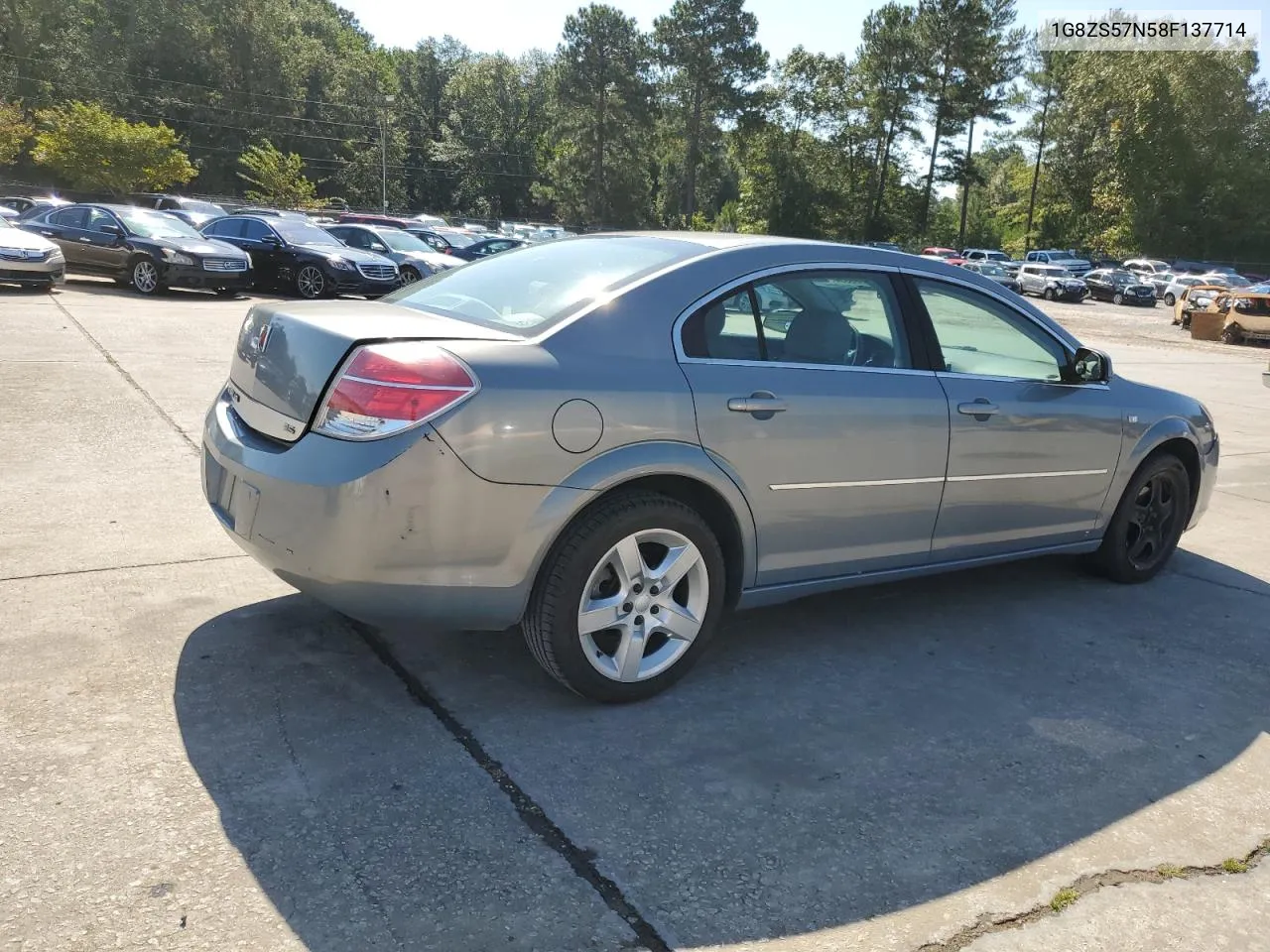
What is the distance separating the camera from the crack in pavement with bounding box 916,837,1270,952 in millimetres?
2387

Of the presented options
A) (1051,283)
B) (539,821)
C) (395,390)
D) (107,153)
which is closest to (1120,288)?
(1051,283)

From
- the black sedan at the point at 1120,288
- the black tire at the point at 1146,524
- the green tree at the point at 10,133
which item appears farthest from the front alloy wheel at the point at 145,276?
the green tree at the point at 10,133

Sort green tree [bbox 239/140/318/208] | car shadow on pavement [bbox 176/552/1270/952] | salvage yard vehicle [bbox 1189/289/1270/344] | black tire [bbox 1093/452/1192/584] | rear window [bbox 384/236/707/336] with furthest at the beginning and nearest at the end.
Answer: green tree [bbox 239/140/318/208] < salvage yard vehicle [bbox 1189/289/1270/344] < black tire [bbox 1093/452/1192/584] < rear window [bbox 384/236/707/336] < car shadow on pavement [bbox 176/552/1270/952]

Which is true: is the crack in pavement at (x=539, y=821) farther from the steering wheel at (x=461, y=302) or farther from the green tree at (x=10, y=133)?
the green tree at (x=10, y=133)

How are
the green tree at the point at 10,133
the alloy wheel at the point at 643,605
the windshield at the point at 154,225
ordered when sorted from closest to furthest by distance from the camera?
the alloy wheel at the point at 643,605 → the windshield at the point at 154,225 → the green tree at the point at 10,133

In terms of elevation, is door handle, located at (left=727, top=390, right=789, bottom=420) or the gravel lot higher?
door handle, located at (left=727, top=390, right=789, bottom=420)

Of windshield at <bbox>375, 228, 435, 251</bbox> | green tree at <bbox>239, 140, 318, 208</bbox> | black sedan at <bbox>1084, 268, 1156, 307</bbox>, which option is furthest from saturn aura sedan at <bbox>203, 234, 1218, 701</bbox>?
green tree at <bbox>239, 140, 318, 208</bbox>

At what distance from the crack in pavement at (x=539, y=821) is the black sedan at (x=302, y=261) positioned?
15743mm

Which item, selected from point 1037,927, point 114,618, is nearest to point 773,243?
point 1037,927

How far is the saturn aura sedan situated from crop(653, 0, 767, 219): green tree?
227ft

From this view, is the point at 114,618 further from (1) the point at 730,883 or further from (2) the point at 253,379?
(1) the point at 730,883

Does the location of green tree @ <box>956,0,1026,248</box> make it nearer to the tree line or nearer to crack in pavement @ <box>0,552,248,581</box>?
the tree line

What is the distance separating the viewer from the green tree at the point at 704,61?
2630 inches

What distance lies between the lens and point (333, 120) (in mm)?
83250
